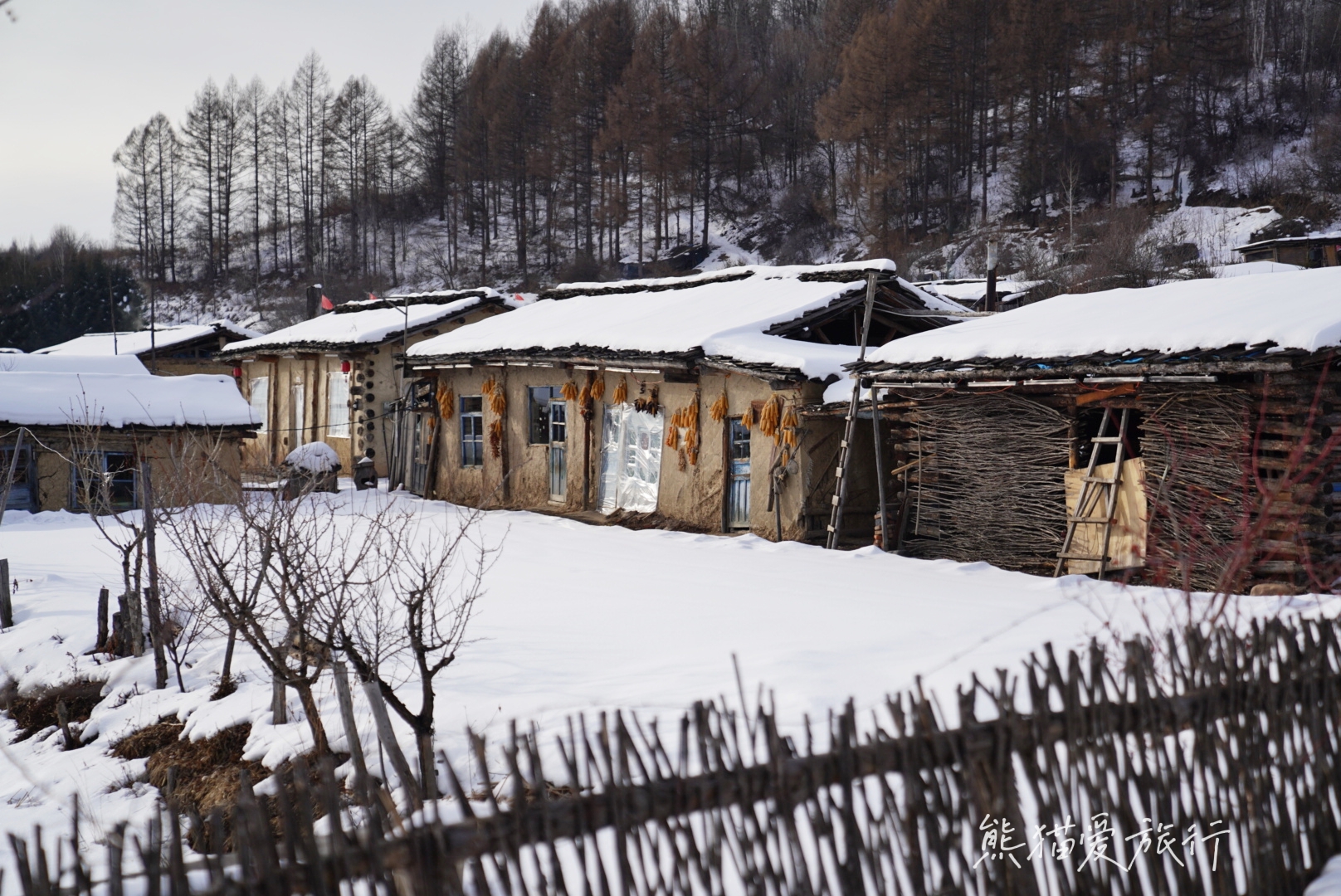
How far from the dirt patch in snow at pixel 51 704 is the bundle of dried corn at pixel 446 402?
10332 millimetres

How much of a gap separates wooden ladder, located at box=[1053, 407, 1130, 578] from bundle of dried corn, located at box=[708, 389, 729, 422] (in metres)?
5.02

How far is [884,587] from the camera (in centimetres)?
1023

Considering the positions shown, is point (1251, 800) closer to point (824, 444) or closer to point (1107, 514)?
point (1107, 514)

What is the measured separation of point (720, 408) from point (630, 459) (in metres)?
2.35

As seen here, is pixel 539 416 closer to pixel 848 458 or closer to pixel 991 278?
pixel 848 458

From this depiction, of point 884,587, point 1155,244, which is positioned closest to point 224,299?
point 1155,244

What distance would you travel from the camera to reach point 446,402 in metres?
19.8

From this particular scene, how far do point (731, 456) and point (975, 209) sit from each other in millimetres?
28208

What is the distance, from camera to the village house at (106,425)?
17828 mm

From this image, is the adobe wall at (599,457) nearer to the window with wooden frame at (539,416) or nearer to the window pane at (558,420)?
the window with wooden frame at (539,416)

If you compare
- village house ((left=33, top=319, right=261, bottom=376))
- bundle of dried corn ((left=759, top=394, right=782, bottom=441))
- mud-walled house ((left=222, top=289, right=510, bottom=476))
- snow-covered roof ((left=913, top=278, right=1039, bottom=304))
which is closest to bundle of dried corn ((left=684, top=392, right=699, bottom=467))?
bundle of dried corn ((left=759, top=394, right=782, bottom=441))

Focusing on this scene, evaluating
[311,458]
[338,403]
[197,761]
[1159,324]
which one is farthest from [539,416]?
[197,761]

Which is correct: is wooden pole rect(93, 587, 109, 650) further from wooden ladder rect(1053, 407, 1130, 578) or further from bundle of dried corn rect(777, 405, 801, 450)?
wooden ladder rect(1053, 407, 1130, 578)

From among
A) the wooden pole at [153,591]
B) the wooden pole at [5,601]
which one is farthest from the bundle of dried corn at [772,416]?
the wooden pole at [5,601]
